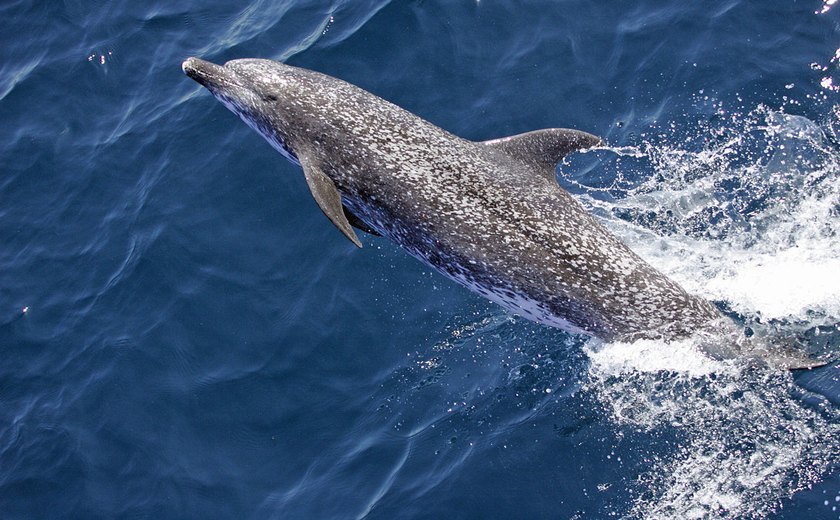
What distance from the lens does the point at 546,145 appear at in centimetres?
938

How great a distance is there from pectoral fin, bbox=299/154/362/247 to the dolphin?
2 cm

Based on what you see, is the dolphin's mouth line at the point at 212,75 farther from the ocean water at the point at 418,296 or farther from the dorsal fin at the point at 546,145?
the dorsal fin at the point at 546,145

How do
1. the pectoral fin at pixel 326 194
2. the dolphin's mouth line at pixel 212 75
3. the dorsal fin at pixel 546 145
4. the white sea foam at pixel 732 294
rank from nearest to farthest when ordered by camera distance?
the white sea foam at pixel 732 294 → the pectoral fin at pixel 326 194 → the dorsal fin at pixel 546 145 → the dolphin's mouth line at pixel 212 75

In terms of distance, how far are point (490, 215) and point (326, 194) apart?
190 centimetres

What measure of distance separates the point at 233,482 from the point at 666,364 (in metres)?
5.71

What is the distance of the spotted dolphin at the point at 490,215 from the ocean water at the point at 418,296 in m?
0.61

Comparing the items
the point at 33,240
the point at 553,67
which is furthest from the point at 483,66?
the point at 33,240

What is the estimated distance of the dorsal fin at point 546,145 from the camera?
9383 millimetres

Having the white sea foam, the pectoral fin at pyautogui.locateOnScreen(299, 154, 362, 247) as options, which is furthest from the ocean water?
the pectoral fin at pyautogui.locateOnScreen(299, 154, 362, 247)

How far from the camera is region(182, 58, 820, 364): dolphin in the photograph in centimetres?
868

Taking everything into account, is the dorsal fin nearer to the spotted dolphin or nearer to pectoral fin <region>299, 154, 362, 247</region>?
the spotted dolphin

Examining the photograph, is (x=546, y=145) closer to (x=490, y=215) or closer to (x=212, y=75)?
(x=490, y=215)

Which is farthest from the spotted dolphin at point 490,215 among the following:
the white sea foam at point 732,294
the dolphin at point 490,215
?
the white sea foam at point 732,294

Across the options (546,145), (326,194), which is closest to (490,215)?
(546,145)
